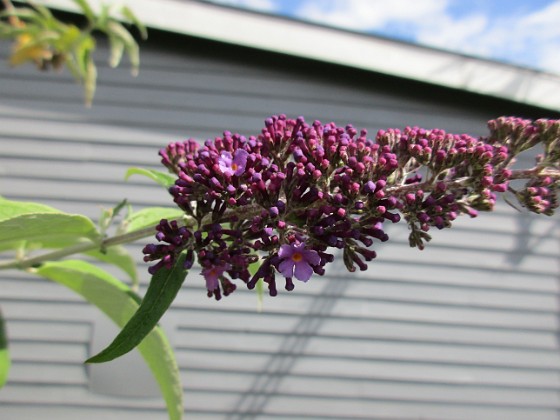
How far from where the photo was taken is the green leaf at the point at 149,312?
75 cm

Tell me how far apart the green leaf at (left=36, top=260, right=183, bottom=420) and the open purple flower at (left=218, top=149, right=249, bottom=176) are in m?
0.39

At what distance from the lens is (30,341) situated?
12.9 ft

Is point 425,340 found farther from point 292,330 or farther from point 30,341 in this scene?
point 30,341

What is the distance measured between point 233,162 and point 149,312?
25 centimetres

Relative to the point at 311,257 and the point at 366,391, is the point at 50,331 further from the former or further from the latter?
the point at 311,257

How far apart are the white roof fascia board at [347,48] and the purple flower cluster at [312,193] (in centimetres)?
333

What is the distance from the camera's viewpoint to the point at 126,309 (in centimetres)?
109

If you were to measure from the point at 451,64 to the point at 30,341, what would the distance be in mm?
3737

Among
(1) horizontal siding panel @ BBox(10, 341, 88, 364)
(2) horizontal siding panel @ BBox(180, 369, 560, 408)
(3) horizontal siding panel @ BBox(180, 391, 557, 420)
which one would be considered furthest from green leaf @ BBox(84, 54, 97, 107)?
(3) horizontal siding panel @ BBox(180, 391, 557, 420)

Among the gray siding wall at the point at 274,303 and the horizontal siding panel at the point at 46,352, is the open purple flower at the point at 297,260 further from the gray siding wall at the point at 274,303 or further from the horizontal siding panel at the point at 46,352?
the horizontal siding panel at the point at 46,352

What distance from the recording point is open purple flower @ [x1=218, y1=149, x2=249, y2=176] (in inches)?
31.0

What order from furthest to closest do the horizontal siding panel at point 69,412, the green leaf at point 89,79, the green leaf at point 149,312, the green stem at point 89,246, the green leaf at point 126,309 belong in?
the horizontal siding panel at point 69,412, the green leaf at point 89,79, the green leaf at point 126,309, the green stem at point 89,246, the green leaf at point 149,312

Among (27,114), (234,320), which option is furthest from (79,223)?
(27,114)

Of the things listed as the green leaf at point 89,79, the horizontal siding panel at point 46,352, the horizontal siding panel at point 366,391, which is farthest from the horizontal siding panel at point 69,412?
the green leaf at point 89,79
